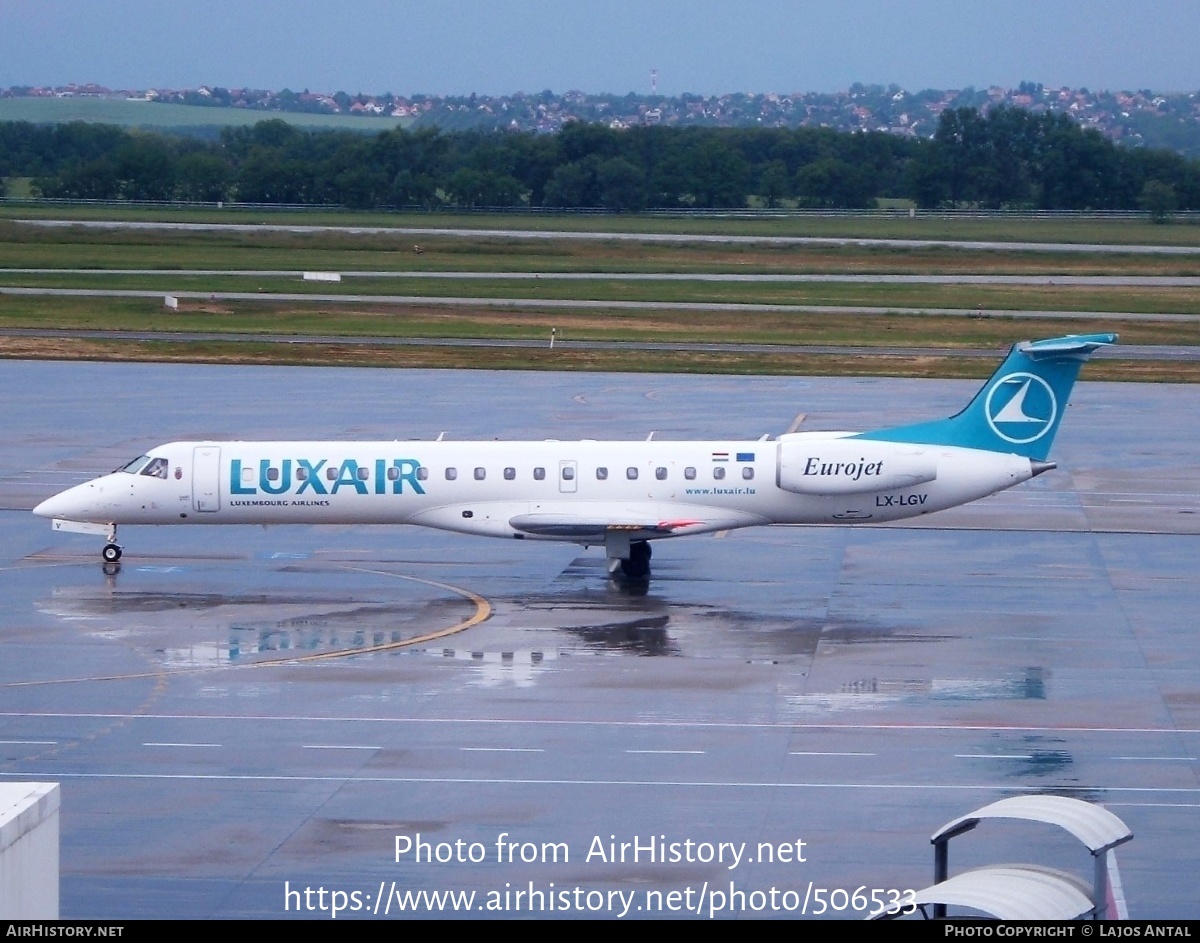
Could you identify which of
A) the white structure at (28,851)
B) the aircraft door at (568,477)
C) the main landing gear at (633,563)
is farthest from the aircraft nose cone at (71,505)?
the white structure at (28,851)

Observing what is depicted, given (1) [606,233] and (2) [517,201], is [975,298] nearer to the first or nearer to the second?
(1) [606,233]

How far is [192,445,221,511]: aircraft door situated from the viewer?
32594mm

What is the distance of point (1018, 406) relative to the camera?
3206 cm

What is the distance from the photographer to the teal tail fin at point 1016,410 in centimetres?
3200

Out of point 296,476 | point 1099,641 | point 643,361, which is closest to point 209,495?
point 296,476

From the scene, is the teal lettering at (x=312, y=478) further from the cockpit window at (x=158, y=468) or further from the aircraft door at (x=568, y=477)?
the aircraft door at (x=568, y=477)

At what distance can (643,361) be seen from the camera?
64375mm

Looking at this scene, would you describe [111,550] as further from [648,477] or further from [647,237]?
[647,237]

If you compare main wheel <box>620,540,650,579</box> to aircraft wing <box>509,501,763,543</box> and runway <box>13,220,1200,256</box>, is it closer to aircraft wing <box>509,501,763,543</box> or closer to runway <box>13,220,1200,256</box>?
aircraft wing <box>509,501,763,543</box>

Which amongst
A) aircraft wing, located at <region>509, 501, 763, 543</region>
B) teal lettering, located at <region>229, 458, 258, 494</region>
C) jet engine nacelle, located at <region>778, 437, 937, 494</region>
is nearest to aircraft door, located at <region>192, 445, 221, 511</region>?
teal lettering, located at <region>229, 458, 258, 494</region>

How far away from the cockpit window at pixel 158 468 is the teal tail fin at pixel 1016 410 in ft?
43.3

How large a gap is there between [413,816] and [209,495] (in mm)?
14336

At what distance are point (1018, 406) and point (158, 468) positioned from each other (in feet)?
53.4

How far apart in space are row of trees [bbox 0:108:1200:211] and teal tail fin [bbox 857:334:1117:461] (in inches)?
4481
